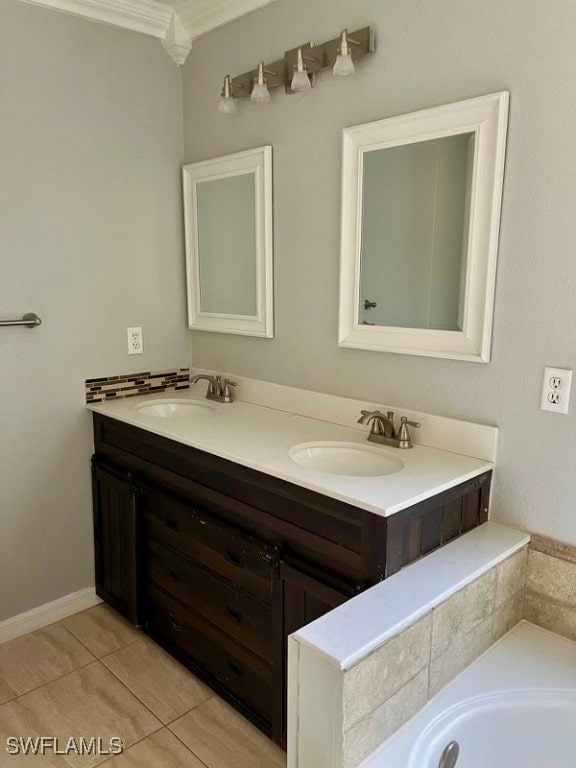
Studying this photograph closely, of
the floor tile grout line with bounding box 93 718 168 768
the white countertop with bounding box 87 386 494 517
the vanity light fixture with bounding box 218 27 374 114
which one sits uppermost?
the vanity light fixture with bounding box 218 27 374 114

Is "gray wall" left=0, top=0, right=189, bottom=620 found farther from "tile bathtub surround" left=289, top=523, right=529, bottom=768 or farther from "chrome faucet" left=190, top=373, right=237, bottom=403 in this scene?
"tile bathtub surround" left=289, top=523, right=529, bottom=768

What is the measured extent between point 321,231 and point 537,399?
0.92m

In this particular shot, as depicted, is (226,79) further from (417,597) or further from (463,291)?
(417,597)

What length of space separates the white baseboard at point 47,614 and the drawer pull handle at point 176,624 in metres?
0.55

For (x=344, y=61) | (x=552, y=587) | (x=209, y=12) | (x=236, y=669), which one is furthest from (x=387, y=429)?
(x=209, y=12)

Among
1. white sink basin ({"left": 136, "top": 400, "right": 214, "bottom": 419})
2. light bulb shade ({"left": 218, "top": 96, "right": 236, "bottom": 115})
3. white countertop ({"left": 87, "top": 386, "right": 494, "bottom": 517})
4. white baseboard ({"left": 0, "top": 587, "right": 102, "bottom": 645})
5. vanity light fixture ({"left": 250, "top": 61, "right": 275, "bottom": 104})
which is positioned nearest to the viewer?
white countertop ({"left": 87, "top": 386, "right": 494, "bottom": 517})

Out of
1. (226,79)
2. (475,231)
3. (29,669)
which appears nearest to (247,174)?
(226,79)

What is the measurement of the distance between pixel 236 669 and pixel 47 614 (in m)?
0.95

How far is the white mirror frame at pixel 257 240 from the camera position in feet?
7.26

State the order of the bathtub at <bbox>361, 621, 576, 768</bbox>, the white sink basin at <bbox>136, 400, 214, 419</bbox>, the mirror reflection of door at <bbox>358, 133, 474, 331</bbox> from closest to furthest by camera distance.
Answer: the bathtub at <bbox>361, 621, 576, 768</bbox>
the mirror reflection of door at <bbox>358, 133, 474, 331</bbox>
the white sink basin at <bbox>136, 400, 214, 419</bbox>

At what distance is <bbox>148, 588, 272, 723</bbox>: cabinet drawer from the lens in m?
1.81

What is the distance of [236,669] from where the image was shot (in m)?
1.89

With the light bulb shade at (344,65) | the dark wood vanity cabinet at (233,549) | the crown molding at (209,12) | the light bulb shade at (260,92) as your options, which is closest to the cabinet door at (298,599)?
the dark wood vanity cabinet at (233,549)

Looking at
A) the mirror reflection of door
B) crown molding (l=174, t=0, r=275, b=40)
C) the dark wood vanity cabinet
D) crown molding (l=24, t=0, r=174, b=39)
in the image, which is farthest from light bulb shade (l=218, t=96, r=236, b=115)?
the dark wood vanity cabinet
